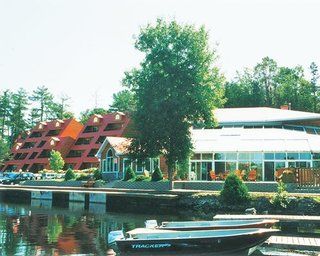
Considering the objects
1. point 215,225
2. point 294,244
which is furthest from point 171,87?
point 294,244

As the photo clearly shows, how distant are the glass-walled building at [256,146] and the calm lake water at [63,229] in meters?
11.0

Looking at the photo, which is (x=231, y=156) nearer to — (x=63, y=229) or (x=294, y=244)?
(x=63, y=229)

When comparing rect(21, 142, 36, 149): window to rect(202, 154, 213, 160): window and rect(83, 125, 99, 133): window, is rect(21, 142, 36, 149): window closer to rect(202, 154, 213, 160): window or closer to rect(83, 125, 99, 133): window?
rect(83, 125, 99, 133): window

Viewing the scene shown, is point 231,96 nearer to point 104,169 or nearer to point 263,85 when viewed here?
point 263,85

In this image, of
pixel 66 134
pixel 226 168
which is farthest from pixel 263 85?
pixel 226 168

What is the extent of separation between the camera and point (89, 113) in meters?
117

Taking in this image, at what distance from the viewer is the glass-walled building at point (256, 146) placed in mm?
39188

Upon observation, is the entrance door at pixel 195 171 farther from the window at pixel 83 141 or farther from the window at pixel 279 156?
the window at pixel 83 141

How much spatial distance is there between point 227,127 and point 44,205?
762 inches

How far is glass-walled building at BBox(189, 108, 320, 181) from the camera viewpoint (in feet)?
129

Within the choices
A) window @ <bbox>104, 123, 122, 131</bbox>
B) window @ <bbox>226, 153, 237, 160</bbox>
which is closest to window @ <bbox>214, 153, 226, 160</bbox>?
window @ <bbox>226, 153, 237, 160</bbox>

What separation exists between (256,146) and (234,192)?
10542 millimetres

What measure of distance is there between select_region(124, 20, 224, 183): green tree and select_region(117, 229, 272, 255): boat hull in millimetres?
21680

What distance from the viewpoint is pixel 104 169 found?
54375 millimetres
